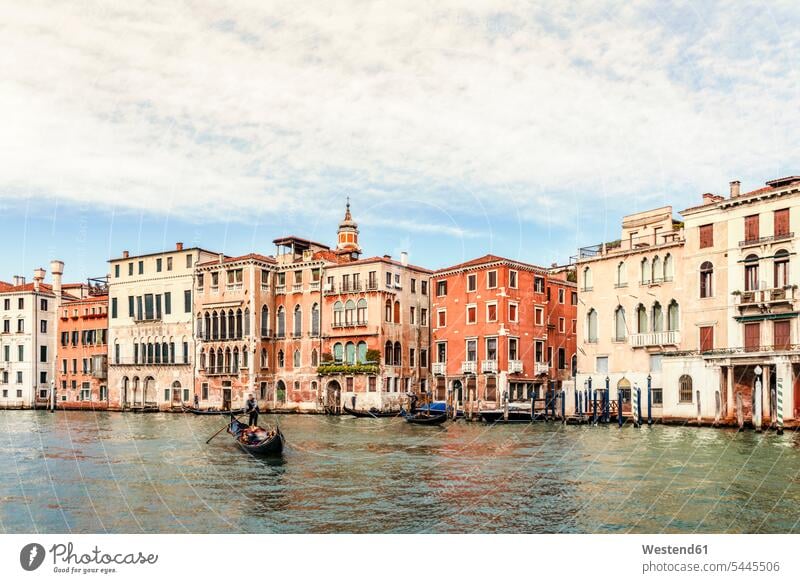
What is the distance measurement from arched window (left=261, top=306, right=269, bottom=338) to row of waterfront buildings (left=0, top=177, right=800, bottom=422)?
0.06 meters

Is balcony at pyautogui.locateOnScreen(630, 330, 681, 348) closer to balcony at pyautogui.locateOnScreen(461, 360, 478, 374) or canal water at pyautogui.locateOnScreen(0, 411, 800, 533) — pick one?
canal water at pyautogui.locateOnScreen(0, 411, 800, 533)

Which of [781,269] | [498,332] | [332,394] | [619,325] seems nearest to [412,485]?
[781,269]

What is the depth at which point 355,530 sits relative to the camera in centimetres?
877

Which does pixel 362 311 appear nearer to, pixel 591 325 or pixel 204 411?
pixel 204 411

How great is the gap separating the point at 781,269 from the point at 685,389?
3.96 meters

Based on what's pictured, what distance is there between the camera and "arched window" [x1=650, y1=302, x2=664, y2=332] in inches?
1003

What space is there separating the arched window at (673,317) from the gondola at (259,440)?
13.3 meters

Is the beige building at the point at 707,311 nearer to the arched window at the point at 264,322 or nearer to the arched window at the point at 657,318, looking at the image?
the arched window at the point at 657,318

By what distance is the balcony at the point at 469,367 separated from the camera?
100 feet

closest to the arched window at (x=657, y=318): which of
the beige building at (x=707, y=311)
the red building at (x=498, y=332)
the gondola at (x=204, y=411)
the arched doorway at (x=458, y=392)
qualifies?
the beige building at (x=707, y=311)

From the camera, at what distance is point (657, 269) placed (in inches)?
1005
